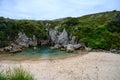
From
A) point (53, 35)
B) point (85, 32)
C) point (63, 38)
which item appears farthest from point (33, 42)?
point (85, 32)

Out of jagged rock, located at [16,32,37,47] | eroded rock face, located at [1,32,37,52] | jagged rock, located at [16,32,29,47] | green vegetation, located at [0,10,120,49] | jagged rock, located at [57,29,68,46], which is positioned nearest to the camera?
green vegetation, located at [0,10,120,49]

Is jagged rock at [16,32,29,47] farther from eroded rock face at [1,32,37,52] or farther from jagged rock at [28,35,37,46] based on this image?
jagged rock at [28,35,37,46]

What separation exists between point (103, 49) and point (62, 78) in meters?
25.3

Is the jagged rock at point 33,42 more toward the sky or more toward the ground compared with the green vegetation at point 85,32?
more toward the ground

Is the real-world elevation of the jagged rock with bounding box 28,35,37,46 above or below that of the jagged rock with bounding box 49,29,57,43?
below

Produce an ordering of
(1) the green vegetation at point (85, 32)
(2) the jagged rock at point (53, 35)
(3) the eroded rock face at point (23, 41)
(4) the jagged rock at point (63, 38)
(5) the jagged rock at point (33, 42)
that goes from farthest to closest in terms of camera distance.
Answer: (2) the jagged rock at point (53, 35) < (5) the jagged rock at point (33, 42) < (4) the jagged rock at point (63, 38) < (3) the eroded rock face at point (23, 41) < (1) the green vegetation at point (85, 32)

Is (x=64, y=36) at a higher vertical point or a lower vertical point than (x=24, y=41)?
higher

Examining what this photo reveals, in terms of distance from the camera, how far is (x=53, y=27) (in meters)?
62.5

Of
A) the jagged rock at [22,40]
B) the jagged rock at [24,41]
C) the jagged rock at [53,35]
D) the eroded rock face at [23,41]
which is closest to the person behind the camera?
the eroded rock face at [23,41]

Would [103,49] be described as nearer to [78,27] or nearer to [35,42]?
[78,27]

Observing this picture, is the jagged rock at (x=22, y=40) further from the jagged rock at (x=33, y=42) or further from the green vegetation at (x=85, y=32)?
the green vegetation at (x=85, y=32)

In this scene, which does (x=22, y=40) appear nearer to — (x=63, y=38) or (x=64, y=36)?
(x=63, y=38)

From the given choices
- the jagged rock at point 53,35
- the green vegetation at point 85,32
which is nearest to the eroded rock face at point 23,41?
the green vegetation at point 85,32

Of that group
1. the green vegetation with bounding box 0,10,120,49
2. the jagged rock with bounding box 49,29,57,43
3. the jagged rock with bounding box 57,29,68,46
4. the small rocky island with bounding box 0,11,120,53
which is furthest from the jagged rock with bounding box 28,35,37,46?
the jagged rock with bounding box 57,29,68,46
